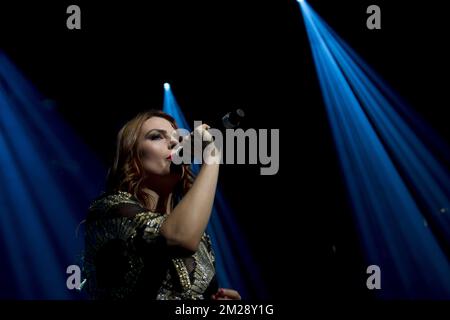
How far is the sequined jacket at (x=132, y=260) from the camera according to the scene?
1312 millimetres

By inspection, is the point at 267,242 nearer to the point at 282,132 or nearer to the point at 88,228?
the point at 282,132

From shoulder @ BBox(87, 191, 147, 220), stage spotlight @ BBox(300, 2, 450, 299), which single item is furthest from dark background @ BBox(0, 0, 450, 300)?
shoulder @ BBox(87, 191, 147, 220)

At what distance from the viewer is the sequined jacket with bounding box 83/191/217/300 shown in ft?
4.31

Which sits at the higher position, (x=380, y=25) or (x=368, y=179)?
(x=380, y=25)

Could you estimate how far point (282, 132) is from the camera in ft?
14.0

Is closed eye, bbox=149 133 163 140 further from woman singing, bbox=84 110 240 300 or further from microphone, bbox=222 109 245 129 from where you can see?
microphone, bbox=222 109 245 129

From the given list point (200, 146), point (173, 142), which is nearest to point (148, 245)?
point (200, 146)

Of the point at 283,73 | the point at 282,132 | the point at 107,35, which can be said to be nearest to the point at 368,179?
the point at 282,132

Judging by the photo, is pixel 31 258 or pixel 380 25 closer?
pixel 380 25

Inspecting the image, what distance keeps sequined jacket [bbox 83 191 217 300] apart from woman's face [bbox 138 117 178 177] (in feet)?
0.68

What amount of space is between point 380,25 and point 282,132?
1.35 m

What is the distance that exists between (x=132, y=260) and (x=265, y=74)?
321 cm

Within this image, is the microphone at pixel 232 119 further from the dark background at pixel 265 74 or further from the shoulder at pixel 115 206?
the dark background at pixel 265 74

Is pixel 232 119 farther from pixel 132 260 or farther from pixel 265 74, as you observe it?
pixel 265 74
